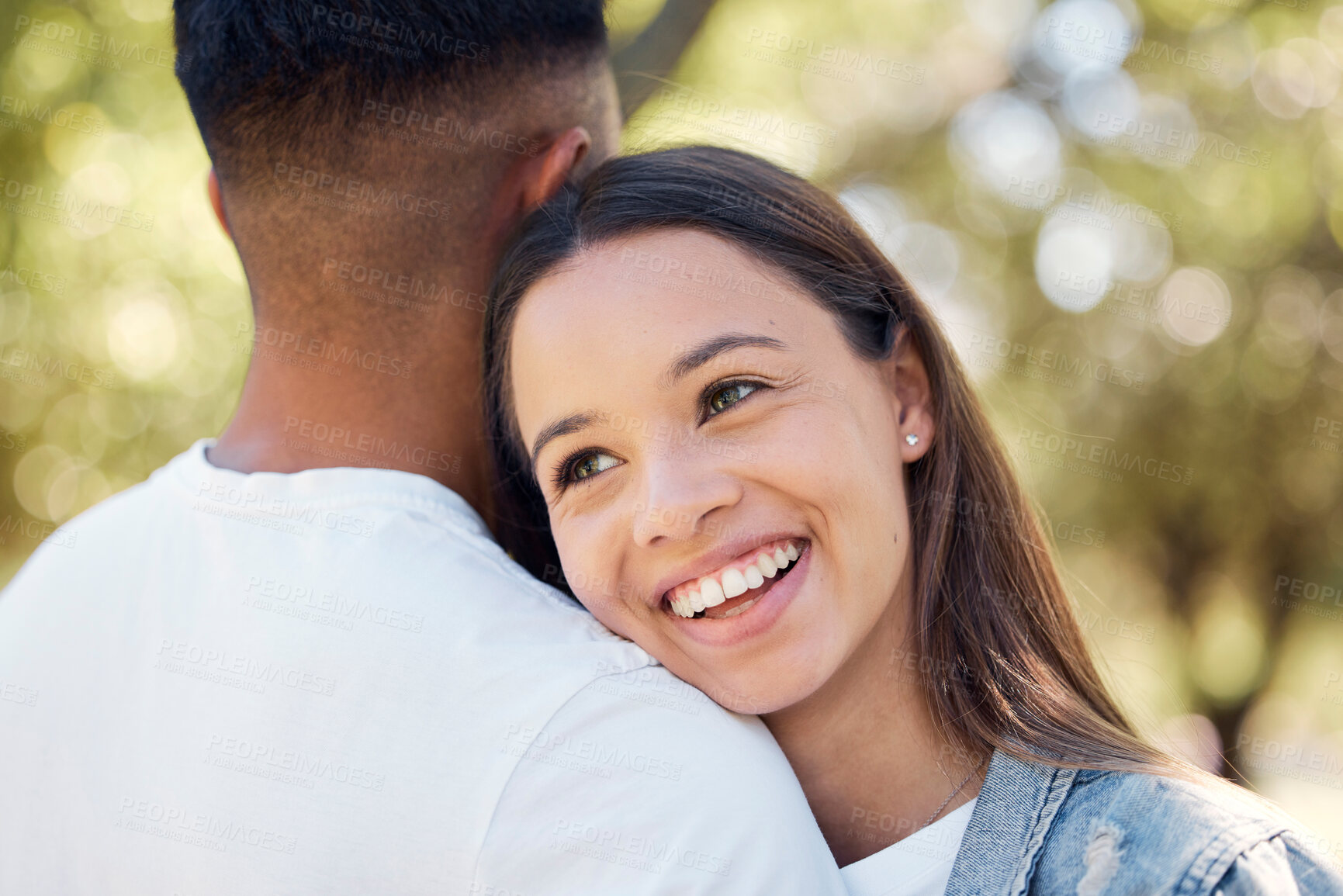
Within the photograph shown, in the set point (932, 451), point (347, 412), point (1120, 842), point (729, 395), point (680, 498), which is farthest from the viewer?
point (932, 451)

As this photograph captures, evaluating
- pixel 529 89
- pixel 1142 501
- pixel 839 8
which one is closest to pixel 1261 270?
pixel 1142 501

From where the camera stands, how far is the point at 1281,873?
150cm

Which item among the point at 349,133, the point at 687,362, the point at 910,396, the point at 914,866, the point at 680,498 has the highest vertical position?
the point at 349,133

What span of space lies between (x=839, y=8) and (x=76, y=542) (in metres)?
7.74

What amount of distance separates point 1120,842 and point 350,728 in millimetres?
1239

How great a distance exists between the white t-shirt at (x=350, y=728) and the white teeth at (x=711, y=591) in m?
0.19

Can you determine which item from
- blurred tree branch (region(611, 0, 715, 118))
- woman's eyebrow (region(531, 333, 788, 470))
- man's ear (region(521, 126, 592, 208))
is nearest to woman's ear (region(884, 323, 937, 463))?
woman's eyebrow (region(531, 333, 788, 470))

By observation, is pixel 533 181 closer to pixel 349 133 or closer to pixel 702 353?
pixel 349 133

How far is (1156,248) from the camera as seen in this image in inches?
316

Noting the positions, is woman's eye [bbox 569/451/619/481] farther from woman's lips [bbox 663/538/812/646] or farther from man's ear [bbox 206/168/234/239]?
man's ear [bbox 206/168/234/239]

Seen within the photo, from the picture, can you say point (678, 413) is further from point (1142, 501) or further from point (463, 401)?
point (1142, 501)

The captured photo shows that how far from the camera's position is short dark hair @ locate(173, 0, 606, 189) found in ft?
6.62

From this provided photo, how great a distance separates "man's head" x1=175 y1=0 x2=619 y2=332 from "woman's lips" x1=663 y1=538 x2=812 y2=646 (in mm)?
879

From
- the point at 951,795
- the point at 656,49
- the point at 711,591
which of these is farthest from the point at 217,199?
the point at 656,49
